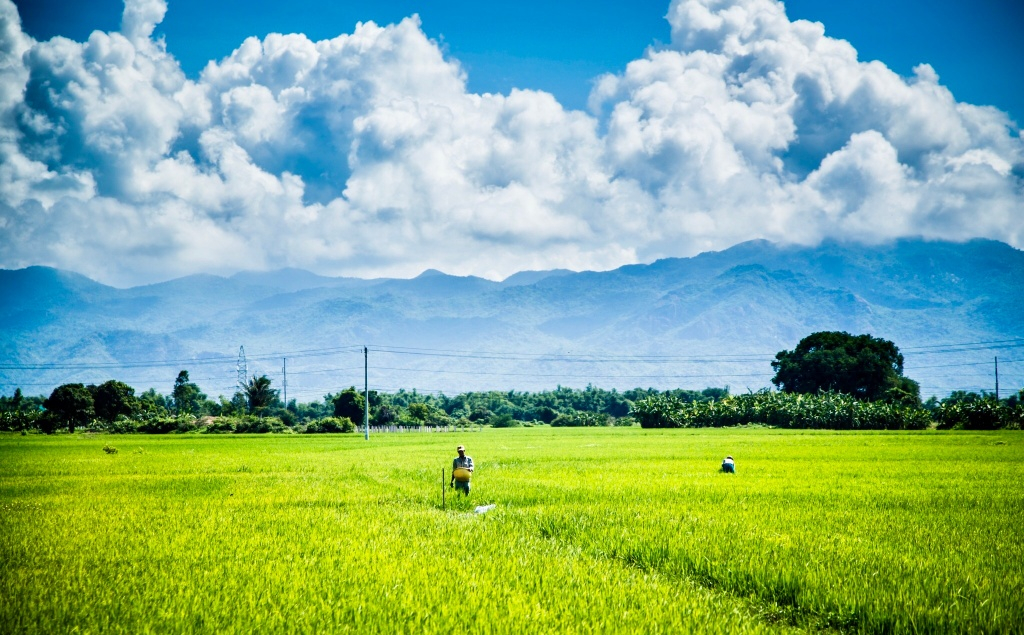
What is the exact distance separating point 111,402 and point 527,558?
100.0m

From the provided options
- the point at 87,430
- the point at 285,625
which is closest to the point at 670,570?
the point at 285,625

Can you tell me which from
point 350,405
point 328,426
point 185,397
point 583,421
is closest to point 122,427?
point 328,426

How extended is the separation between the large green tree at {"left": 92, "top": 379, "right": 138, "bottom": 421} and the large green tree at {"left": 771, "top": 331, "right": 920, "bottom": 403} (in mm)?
103620

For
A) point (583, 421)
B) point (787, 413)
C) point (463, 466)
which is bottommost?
point (583, 421)

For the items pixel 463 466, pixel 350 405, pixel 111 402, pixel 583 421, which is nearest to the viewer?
pixel 463 466

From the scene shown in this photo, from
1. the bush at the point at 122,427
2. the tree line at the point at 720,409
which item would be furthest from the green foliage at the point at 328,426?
the bush at the point at 122,427

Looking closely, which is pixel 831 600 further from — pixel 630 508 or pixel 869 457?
pixel 869 457

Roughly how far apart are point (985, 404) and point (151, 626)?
75382 millimetres

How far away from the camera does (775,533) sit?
11.0 m

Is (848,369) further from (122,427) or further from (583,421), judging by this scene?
(122,427)

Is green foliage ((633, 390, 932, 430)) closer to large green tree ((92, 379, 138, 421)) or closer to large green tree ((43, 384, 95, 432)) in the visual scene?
large green tree ((92, 379, 138, 421))

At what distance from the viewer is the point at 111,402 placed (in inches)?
3602

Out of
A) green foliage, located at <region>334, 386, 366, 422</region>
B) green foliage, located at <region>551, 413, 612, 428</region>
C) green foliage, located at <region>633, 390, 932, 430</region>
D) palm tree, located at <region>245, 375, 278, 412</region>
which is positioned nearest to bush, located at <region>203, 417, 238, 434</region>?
green foliage, located at <region>334, 386, 366, 422</region>

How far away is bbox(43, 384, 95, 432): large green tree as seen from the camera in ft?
276
